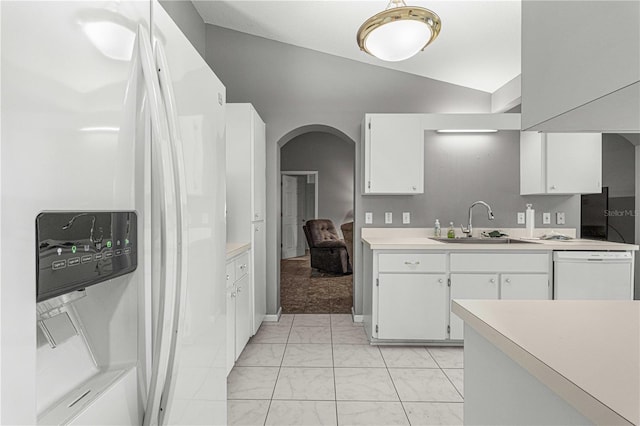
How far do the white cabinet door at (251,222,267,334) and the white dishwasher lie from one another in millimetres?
2568

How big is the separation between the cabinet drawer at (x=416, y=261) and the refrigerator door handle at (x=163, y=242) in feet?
7.44

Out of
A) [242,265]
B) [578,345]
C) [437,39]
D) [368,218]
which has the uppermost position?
[437,39]

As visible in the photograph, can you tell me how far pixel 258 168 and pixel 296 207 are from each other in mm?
5182

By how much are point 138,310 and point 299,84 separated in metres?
3.29

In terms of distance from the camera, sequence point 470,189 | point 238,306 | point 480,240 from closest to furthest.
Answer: point 238,306
point 480,240
point 470,189

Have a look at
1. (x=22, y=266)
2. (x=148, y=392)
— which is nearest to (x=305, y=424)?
(x=148, y=392)

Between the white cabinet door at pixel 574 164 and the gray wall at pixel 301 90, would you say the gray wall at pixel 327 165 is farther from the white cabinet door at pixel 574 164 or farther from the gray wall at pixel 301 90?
the white cabinet door at pixel 574 164

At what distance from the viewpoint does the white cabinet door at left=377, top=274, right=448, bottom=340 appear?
9.62ft

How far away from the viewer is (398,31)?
79.3 inches

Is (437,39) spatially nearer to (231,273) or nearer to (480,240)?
(480,240)

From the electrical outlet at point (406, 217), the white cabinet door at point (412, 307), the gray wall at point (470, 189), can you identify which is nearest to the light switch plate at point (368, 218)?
the gray wall at point (470, 189)

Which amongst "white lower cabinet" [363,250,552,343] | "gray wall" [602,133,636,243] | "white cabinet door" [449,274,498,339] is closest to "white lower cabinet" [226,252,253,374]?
"white lower cabinet" [363,250,552,343]

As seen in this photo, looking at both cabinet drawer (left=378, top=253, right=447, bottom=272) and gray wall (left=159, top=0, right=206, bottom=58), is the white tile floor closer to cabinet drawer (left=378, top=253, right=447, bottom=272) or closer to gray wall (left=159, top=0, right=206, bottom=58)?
cabinet drawer (left=378, top=253, right=447, bottom=272)

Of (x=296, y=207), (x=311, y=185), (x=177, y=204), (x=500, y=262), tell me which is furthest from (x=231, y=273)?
(x=311, y=185)
